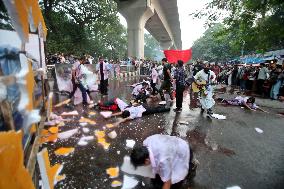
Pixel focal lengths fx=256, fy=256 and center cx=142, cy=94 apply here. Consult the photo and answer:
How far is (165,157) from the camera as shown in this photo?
285 cm

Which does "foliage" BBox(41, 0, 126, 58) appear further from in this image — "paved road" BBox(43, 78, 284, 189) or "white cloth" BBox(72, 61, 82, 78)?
"paved road" BBox(43, 78, 284, 189)

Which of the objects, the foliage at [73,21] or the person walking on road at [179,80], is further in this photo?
the foliage at [73,21]

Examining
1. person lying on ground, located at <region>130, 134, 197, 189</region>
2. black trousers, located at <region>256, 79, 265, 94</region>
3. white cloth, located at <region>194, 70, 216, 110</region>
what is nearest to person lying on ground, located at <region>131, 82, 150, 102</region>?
white cloth, located at <region>194, 70, 216, 110</region>

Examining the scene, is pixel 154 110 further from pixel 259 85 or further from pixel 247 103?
pixel 259 85

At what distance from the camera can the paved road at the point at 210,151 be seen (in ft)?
12.1

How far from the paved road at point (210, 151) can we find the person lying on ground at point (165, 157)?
0.67 m

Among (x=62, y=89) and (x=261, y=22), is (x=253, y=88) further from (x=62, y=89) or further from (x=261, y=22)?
(x=62, y=89)

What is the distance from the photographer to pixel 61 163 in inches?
162

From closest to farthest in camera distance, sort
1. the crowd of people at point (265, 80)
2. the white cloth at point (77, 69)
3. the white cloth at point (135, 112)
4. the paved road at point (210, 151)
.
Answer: the paved road at point (210, 151) → the white cloth at point (135, 112) → the white cloth at point (77, 69) → the crowd of people at point (265, 80)

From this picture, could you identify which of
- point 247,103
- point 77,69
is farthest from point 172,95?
point 77,69

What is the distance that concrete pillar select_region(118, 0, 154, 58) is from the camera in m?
23.2

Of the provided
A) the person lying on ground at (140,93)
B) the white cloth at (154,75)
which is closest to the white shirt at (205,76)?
the person lying on ground at (140,93)

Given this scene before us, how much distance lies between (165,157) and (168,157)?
0.04m

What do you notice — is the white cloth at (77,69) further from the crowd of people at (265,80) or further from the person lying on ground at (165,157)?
the crowd of people at (265,80)
